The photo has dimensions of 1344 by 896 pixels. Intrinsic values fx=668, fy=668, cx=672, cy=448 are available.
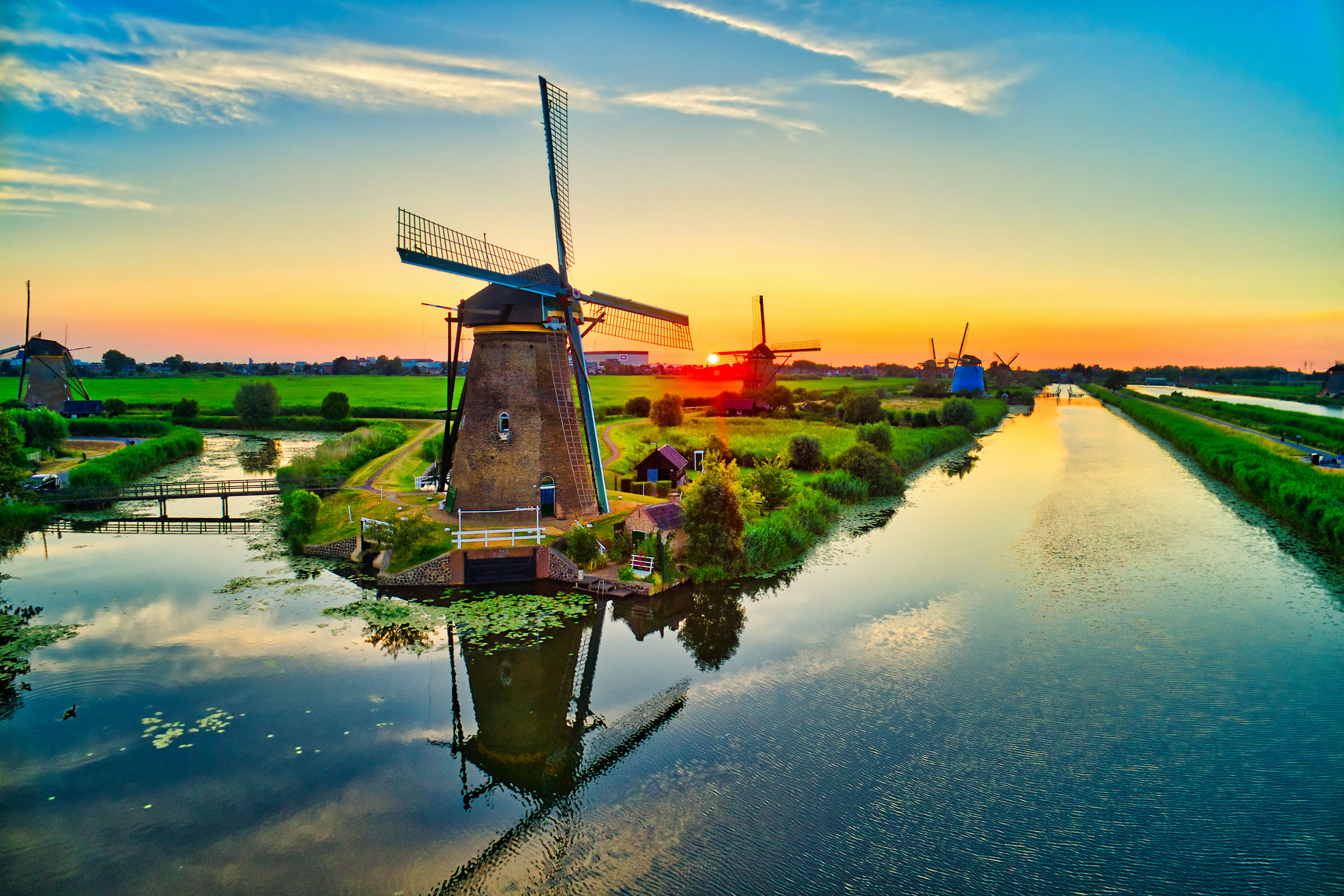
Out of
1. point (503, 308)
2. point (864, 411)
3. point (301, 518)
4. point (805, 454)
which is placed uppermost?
point (503, 308)

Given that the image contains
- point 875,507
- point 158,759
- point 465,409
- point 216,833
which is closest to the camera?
point 216,833

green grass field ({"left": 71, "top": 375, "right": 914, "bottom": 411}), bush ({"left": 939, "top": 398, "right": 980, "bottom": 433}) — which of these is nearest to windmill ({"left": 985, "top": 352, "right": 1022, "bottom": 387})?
green grass field ({"left": 71, "top": 375, "right": 914, "bottom": 411})

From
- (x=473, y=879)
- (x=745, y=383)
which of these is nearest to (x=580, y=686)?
(x=473, y=879)

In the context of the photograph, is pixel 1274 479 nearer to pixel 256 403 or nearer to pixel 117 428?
pixel 256 403

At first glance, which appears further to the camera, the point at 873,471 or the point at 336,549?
the point at 873,471

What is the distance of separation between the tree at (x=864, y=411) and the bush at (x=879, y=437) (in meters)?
18.8

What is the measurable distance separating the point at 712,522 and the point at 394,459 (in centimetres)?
1983

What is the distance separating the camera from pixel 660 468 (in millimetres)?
27453

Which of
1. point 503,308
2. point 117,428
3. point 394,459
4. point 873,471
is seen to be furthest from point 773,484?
point 117,428

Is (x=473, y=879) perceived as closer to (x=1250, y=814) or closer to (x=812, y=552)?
(x=1250, y=814)

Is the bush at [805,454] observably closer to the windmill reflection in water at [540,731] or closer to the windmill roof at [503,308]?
the windmill roof at [503,308]

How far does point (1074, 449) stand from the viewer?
170 feet

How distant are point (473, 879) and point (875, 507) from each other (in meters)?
26.0

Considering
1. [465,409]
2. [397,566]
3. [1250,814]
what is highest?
[465,409]
